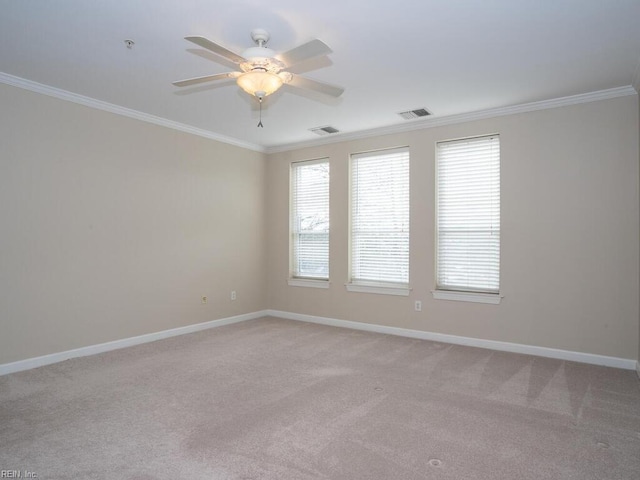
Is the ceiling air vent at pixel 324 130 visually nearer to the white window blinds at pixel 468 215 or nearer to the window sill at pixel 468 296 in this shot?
the white window blinds at pixel 468 215

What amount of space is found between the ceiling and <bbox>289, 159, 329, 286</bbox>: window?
1.55m

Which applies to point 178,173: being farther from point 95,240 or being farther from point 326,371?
point 326,371

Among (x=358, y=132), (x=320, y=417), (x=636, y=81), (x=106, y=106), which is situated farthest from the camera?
(x=358, y=132)

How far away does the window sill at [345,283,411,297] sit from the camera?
5.09 meters

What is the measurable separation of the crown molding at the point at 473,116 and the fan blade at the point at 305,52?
2.80 metres

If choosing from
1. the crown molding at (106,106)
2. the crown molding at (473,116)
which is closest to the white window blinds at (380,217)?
the crown molding at (473,116)

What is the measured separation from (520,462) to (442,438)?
44cm

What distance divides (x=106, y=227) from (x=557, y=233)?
4804mm

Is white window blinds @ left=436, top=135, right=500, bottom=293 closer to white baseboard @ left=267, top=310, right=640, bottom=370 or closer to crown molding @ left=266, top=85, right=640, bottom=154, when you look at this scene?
crown molding @ left=266, top=85, right=640, bottom=154

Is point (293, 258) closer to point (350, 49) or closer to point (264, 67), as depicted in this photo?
point (350, 49)

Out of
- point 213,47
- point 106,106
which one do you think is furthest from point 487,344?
point 106,106

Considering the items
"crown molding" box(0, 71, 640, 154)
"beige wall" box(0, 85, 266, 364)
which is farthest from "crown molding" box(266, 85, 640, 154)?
"beige wall" box(0, 85, 266, 364)

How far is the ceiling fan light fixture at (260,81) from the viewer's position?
268 centimetres

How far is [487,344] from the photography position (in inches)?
176
